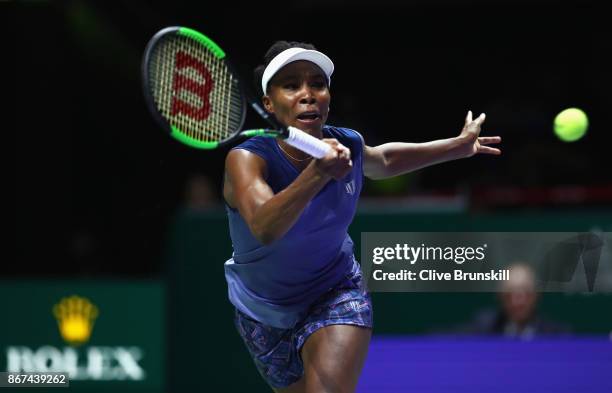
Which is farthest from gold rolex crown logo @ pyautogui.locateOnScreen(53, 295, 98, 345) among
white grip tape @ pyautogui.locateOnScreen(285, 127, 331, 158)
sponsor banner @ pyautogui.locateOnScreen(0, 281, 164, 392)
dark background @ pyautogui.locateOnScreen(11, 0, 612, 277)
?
white grip tape @ pyautogui.locateOnScreen(285, 127, 331, 158)

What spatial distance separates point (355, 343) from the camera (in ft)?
14.2

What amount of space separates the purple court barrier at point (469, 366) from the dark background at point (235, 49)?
448 cm

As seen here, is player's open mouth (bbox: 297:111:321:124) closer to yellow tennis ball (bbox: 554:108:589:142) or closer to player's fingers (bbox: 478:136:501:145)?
player's fingers (bbox: 478:136:501:145)

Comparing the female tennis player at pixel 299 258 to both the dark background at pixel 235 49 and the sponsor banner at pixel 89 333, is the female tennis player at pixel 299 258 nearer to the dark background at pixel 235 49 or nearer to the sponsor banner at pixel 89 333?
the sponsor banner at pixel 89 333

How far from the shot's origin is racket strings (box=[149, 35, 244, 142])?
4.35m

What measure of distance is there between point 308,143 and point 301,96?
18.3 inches

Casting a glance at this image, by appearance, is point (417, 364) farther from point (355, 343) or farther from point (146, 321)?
point (146, 321)

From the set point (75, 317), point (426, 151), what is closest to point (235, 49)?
point (75, 317)

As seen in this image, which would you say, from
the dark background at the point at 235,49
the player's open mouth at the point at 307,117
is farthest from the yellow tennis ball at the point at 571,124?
the dark background at the point at 235,49

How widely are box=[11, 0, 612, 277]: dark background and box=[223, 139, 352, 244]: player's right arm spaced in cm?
671

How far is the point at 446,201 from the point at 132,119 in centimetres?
506

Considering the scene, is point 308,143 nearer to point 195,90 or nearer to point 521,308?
point 195,90

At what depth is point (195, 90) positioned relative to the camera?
453cm

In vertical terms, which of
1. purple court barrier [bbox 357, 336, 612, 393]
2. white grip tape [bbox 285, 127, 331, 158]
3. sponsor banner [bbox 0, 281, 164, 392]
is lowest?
sponsor banner [bbox 0, 281, 164, 392]
